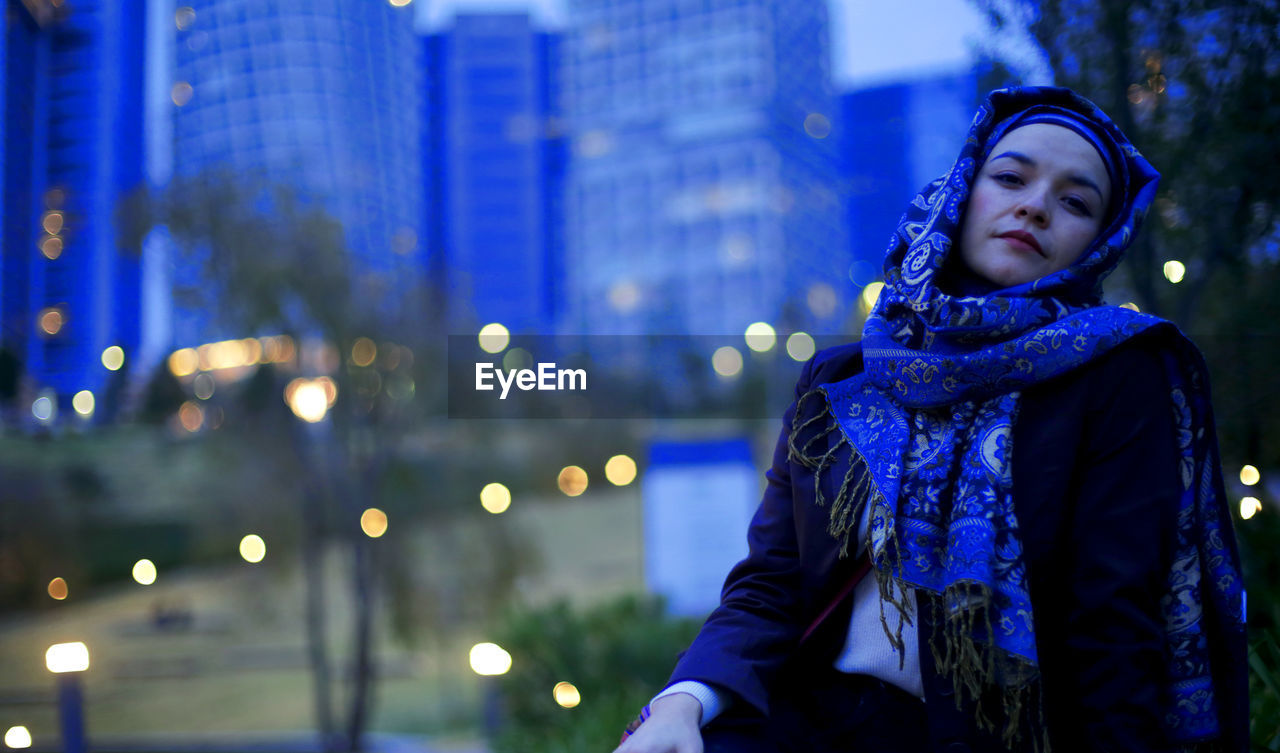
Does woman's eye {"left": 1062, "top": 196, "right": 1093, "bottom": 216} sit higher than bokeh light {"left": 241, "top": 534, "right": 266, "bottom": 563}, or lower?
higher

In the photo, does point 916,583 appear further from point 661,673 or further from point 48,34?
point 48,34

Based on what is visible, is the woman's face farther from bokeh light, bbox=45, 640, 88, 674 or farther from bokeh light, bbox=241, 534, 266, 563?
bokeh light, bbox=241, 534, 266, 563

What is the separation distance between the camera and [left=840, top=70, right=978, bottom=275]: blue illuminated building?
9.70 feet

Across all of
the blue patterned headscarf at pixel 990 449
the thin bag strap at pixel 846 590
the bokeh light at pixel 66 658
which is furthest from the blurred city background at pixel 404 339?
the thin bag strap at pixel 846 590

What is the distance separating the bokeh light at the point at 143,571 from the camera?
5.48m

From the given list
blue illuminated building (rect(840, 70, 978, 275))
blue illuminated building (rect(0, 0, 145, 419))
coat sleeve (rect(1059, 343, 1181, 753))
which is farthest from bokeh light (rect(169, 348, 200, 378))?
coat sleeve (rect(1059, 343, 1181, 753))

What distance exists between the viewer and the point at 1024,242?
0.89 metres

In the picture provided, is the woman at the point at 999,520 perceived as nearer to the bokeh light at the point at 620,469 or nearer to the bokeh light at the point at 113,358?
the bokeh light at the point at 620,469

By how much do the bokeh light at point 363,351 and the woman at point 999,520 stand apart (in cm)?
620

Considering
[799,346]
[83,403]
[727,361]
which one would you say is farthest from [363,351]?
[799,346]

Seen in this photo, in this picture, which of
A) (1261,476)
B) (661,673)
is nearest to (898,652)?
(1261,476)

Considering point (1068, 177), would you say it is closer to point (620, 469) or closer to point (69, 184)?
point (620, 469)

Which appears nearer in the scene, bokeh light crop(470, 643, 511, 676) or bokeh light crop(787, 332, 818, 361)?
bokeh light crop(470, 643, 511, 676)

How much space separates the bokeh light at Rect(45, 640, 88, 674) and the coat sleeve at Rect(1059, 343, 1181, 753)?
1.76 meters
